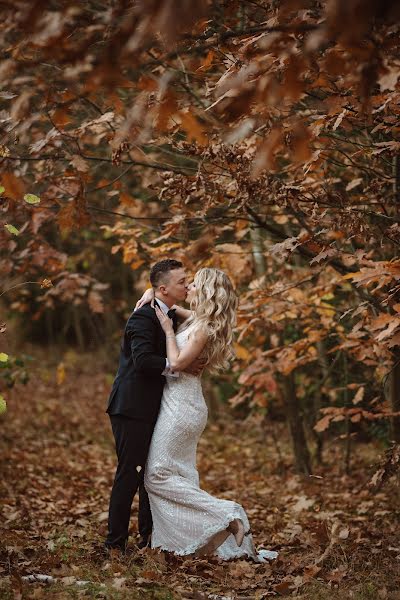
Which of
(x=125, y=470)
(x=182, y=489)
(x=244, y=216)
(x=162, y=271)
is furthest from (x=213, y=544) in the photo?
(x=244, y=216)

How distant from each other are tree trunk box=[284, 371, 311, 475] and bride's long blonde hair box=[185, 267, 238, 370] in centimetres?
292

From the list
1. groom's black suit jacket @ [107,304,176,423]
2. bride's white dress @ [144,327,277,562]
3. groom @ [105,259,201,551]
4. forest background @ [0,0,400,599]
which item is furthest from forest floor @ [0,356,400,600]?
groom's black suit jacket @ [107,304,176,423]

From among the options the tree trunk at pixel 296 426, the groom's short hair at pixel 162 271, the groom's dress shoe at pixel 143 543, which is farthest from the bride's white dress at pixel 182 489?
the tree trunk at pixel 296 426

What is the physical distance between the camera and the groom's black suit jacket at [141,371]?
4605 millimetres

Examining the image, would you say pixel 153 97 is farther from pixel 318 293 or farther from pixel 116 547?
pixel 116 547

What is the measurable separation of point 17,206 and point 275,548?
3.41m

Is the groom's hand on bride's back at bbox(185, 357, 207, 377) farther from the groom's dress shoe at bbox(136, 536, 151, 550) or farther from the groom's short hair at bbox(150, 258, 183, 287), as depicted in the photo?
the groom's dress shoe at bbox(136, 536, 151, 550)

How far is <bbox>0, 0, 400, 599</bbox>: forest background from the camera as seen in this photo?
2686 mm

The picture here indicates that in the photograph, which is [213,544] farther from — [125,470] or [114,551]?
[125,470]

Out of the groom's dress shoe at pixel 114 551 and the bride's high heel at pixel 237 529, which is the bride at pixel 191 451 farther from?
the groom's dress shoe at pixel 114 551

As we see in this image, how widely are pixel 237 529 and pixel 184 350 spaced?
126 centimetres

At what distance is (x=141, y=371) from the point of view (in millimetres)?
4688

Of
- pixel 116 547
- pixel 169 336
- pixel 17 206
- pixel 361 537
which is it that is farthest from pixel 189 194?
pixel 361 537

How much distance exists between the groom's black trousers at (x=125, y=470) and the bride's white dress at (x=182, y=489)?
0.09 meters
